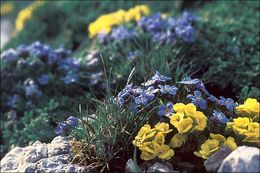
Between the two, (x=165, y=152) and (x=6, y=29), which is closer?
(x=165, y=152)

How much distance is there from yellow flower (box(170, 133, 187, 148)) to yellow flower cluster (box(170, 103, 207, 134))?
0.17 ft

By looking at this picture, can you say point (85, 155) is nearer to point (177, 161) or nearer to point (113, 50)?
point (177, 161)

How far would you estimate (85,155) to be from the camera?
295 centimetres

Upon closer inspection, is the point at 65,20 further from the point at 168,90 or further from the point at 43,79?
the point at 168,90

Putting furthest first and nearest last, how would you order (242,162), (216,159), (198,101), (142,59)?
(142,59) → (198,101) → (216,159) → (242,162)

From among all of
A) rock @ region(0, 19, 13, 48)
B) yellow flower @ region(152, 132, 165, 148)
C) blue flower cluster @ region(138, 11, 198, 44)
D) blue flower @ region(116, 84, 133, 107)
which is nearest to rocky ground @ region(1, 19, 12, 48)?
rock @ region(0, 19, 13, 48)

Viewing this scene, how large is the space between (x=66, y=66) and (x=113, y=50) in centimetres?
44

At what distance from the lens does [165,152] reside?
2723 millimetres

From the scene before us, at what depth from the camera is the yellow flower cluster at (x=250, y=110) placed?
2834 millimetres

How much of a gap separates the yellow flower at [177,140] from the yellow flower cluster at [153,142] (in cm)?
3

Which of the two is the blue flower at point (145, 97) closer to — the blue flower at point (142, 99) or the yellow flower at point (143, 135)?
the blue flower at point (142, 99)

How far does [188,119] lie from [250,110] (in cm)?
37

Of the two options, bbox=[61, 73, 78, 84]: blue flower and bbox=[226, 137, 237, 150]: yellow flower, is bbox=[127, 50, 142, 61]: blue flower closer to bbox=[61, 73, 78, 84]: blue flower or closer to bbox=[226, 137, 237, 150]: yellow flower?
bbox=[61, 73, 78, 84]: blue flower

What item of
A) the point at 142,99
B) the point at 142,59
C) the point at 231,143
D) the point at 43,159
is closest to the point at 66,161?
the point at 43,159
